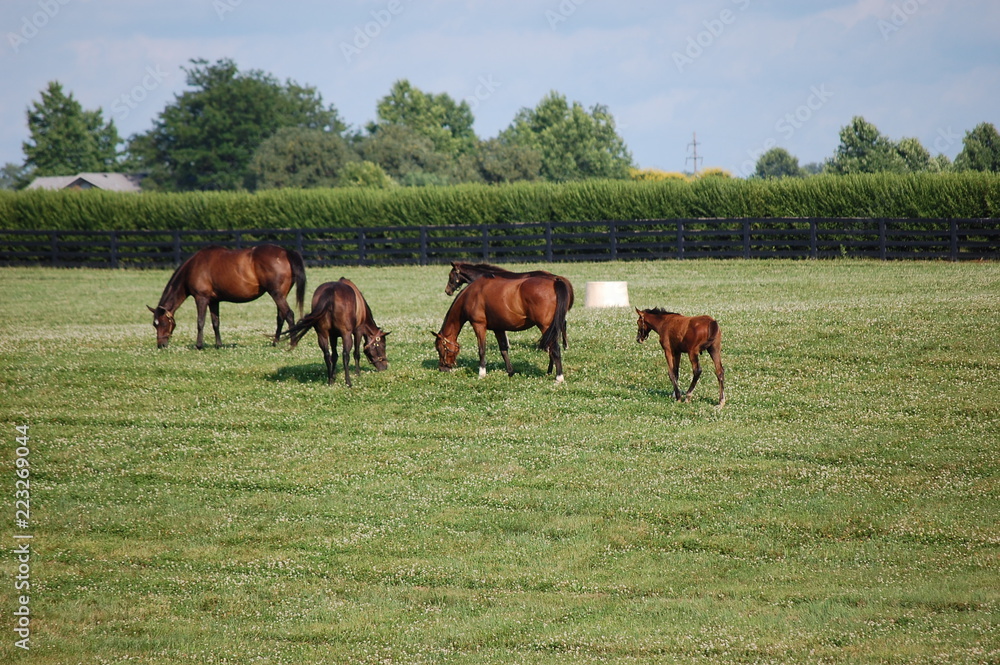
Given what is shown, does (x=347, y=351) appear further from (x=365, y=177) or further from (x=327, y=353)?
(x=365, y=177)

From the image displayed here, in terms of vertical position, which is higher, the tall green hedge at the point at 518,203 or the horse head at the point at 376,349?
the tall green hedge at the point at 518,203

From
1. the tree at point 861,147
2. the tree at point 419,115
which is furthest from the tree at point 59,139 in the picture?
the tree at point 861,147

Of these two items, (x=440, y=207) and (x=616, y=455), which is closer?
(x=616, y=455)

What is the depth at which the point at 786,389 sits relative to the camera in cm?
1466

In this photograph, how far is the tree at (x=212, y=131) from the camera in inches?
3501

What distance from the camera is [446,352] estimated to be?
15773mm

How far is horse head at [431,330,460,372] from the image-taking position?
15711 millimetres

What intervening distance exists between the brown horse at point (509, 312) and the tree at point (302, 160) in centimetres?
6456

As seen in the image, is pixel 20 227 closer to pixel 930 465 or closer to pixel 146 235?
pixel 146 235

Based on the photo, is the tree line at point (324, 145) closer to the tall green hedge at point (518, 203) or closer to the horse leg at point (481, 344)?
the tall green hedge at point (518, 203)

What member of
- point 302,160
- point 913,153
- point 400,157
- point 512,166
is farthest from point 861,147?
point 302,160

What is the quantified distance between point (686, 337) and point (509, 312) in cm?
303

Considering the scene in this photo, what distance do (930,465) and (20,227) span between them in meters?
44.3

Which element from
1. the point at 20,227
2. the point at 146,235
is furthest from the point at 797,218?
the point at 20,227
